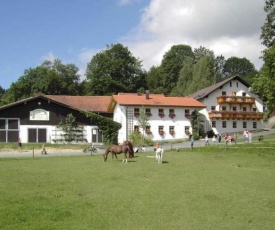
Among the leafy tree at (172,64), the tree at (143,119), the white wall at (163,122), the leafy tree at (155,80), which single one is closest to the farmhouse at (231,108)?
the white wall at (163,122)

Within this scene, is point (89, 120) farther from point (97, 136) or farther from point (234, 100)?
point (234, 100)

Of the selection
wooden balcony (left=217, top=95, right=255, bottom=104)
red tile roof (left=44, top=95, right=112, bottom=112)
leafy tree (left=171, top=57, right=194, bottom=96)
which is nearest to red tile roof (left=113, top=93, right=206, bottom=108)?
red tile roof (left=44, top=95, right=112, bottom=112)

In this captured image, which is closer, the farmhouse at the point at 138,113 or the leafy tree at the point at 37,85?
the farmhouse at the point at 138,113

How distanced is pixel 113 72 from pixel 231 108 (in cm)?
3236

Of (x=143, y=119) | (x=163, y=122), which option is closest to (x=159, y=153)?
(x=143, y=119)

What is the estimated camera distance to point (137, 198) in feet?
50.4

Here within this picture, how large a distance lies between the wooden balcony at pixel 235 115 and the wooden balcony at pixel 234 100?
2.03 meters

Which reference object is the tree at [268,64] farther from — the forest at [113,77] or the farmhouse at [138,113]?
the forest at [113,77]

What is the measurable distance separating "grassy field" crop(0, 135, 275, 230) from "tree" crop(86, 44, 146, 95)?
6432cm

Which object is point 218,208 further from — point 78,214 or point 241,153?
point 241,153

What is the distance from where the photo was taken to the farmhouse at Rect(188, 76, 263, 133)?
6531 cm

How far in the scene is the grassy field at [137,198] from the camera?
11.9 m

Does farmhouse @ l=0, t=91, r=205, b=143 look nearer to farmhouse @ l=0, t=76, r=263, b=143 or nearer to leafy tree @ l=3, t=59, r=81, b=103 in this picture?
farmhouse @ l=0, t=76, r=263, b=143

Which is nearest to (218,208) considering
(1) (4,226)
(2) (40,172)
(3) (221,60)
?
(1) (4,226)
